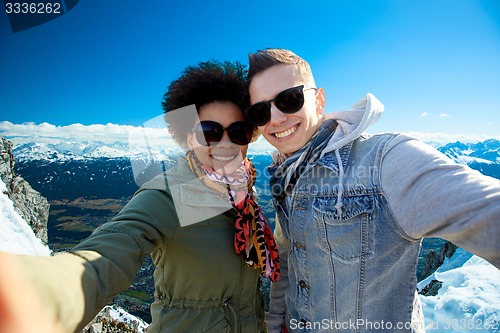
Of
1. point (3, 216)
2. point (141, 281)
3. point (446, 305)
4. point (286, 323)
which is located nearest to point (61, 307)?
point (286, 323)

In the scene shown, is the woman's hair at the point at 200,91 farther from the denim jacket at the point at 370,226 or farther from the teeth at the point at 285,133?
the denim jacket at the point at 370,226

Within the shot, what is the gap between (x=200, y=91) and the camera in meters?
3.18

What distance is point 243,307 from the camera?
8.13ft

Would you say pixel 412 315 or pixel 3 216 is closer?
pixel 412 315

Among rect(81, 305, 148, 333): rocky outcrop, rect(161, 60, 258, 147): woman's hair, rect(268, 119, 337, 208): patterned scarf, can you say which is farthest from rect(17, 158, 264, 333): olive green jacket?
rect(81, 305, 148, 333): rocky outcrop

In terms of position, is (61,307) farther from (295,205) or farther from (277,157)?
(277,157)

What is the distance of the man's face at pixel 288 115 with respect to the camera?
249cm

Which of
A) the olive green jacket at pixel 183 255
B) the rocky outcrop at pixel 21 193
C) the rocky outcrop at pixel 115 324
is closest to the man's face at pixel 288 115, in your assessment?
the olive green jacket at pixel 183 255

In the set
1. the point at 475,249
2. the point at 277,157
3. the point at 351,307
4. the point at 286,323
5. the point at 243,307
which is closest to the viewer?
the point at 475,249

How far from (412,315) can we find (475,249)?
1.13 meters

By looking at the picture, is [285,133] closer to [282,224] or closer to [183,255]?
[282,224]

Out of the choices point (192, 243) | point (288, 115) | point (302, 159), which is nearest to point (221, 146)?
point (288, 115)

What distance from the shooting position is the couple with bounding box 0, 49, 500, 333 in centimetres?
128

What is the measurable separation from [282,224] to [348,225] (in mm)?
818
